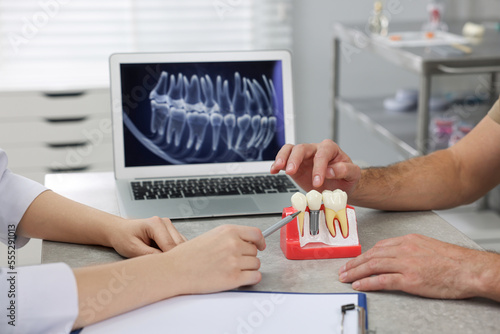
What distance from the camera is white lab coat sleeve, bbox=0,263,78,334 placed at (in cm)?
76

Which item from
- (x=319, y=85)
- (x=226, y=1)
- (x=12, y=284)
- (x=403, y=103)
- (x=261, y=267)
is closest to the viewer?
(x=12, y=284)

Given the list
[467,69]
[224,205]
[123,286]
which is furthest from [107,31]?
[123,286]

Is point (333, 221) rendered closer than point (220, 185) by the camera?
Yes

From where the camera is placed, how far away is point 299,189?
4.22 feet

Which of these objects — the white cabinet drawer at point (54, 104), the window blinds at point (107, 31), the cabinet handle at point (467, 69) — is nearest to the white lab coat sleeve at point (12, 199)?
the cabinet handle at point (467, 69)

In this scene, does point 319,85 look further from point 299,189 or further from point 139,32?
point 299,189

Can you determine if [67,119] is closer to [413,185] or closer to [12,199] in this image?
[12,199]

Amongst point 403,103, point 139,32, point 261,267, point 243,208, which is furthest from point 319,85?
point 261,267

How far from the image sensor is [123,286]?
0.81 m

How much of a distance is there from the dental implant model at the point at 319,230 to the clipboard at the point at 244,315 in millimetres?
131

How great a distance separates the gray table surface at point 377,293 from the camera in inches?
30.9

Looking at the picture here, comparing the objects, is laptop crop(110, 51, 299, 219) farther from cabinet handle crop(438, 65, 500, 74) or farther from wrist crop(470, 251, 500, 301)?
cabinet handle crop(438, 65, 500, 74)

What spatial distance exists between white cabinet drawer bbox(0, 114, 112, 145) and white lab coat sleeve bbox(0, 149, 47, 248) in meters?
1.79

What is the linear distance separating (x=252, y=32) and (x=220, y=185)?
2068 mm
